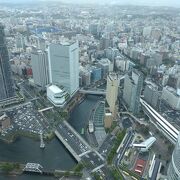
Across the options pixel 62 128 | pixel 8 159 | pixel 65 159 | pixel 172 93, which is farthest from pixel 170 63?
pixel 8 159

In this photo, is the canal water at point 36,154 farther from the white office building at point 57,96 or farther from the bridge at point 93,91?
the bridge at point 93,91

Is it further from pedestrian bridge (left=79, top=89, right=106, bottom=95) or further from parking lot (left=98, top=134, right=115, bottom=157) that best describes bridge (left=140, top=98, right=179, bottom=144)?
pedestrian bridge (left=79, top=89, right=106, bottom=95)

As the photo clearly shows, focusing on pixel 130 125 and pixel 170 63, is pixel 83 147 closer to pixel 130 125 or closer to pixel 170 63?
pixel 130 125

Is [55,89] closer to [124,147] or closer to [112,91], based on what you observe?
[112,91]

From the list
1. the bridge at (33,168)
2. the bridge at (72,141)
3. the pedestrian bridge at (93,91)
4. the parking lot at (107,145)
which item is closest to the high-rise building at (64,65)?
the pedestrian bridge at (93,91)

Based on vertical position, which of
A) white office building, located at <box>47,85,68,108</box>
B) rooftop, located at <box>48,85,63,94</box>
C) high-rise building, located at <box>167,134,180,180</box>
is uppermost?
high-rise building, located at <box>167,134,180,180</box>

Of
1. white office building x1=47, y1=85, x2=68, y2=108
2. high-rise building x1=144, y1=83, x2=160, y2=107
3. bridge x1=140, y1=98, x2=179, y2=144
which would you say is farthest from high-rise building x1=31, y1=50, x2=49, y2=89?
high-rise building x1=144, y1=83, x2=160, y2=107
